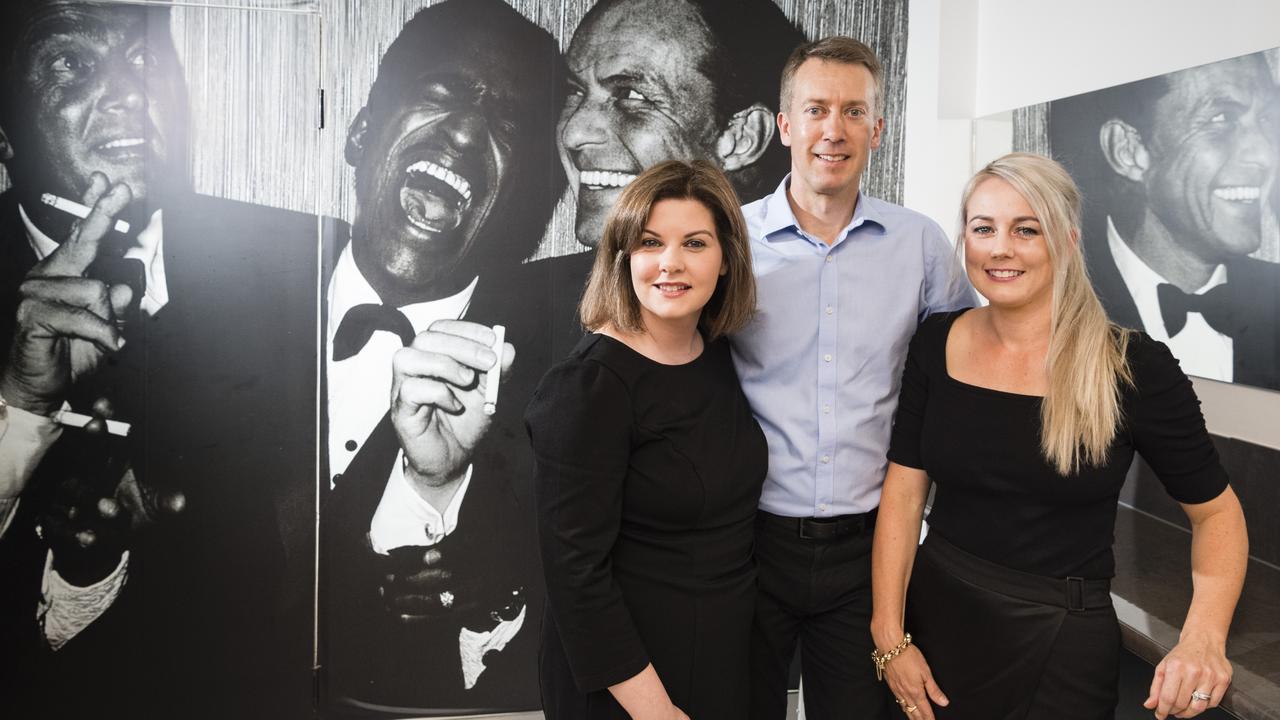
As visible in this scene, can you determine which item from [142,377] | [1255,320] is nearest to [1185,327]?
[1255,320]

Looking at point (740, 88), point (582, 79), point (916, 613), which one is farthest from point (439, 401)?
point (916, 613)

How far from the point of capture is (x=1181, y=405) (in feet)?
5.01

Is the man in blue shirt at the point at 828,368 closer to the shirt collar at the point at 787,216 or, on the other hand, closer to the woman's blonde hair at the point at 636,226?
the shirt collar at the point at 787,216

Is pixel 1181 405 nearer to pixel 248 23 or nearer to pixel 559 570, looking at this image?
pixel 559 570

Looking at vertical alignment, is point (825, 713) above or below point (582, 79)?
below

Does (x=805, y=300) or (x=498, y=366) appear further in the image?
(x=498, y=366)

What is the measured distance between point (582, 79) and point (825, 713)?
2.09 meters

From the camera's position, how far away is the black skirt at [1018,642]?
1.57 metres

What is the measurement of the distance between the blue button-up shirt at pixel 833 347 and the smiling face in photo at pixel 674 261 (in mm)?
379

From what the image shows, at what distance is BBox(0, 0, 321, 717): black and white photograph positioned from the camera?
285 cm

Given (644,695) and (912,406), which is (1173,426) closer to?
(912,406)

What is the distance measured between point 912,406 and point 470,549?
1.81 m

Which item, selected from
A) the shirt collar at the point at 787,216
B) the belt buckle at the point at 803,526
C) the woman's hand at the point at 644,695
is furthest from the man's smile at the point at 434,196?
the woman's hand at the point at 644,695

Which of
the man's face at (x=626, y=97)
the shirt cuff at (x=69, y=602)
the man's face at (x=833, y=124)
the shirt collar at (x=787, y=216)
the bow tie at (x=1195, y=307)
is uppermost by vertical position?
the man's face at (x=626, y=97)
